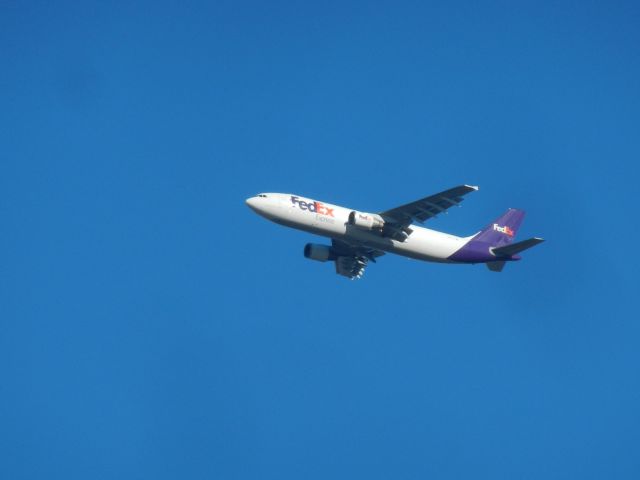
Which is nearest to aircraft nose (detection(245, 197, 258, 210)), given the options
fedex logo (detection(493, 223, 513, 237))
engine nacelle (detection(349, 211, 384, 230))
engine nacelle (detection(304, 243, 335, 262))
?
engine nacelle (detection(349, 211, 384, 230))

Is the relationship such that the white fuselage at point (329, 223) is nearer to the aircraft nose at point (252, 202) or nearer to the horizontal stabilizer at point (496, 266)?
the aircraft nose at point (252, 202)

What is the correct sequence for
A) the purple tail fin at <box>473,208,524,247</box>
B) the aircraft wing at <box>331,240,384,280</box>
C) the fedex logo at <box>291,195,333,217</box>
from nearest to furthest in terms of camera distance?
the fedex logo at <box>291,195,333,217</box> → the purple tail fin at <box>473,208,524,247</box> → the aircraft wing at <box>331,240,384,280</box>

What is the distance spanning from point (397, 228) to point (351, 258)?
854cm

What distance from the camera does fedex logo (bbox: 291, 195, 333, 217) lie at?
212 feet

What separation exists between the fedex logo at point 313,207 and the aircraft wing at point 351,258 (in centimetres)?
750

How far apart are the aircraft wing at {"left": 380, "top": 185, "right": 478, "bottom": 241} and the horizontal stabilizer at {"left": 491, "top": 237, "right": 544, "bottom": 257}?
19.1ft

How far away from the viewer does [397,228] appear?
65.6 m

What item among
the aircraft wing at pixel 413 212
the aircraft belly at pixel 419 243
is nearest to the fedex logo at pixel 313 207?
the aircraft belly at pixel 419 243

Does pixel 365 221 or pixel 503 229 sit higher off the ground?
pixel 503 229

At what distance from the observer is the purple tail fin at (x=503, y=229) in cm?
7131

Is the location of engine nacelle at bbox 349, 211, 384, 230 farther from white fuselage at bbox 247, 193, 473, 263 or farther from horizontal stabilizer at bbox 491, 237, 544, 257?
horizontal stabilizer at bbox 491, 237, 544, 257

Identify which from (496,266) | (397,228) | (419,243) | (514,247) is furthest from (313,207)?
(496,266)

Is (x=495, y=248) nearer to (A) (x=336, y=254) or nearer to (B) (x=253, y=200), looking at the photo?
(A) (x=336, y=254)

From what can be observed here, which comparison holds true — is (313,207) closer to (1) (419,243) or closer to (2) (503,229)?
(1) (419,243)
